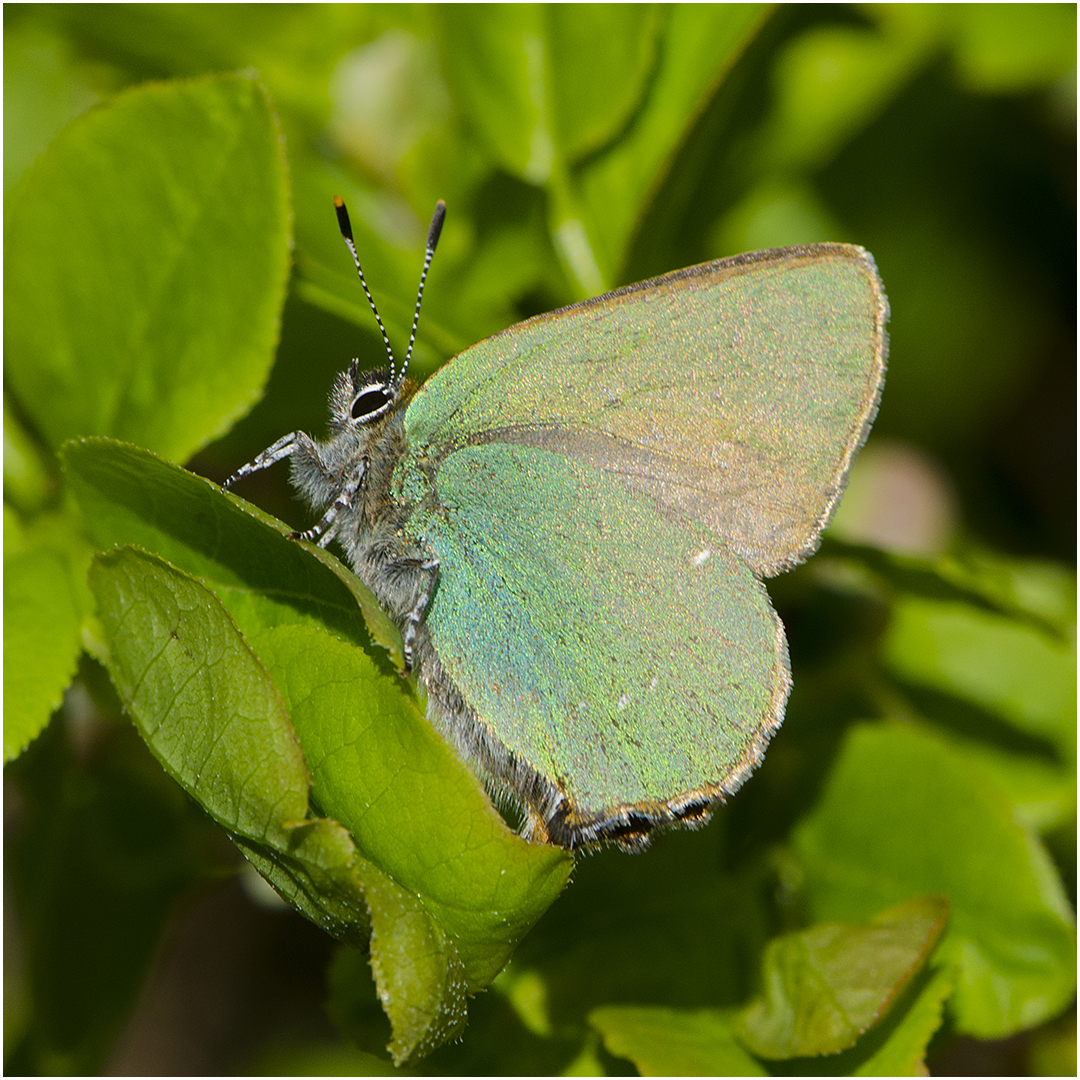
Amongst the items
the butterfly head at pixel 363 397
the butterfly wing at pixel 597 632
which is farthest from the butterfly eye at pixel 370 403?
the butterfly wing at pixel 597 632

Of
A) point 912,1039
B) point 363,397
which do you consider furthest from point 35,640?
point 912,1039

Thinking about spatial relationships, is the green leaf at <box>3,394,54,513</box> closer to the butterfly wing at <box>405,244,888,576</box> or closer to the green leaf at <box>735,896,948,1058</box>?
the butterfly wing at <box>405,244,888,576</box>

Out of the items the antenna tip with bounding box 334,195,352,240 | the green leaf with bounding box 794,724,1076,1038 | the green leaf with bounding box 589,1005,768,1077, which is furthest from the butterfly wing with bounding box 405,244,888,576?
the green leaf with bounding box 589,1005,768,1077

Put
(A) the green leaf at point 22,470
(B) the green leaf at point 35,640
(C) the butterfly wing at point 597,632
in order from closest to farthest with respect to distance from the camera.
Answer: (B) the green leaf at point 35,640
(C) the butterfly wing at point 597,632
(A) the green leaf at point 22,470

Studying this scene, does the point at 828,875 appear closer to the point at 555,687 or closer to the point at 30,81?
the point at 555,687

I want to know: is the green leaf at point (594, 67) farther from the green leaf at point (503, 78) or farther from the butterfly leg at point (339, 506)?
the butterfly leg at point (339, 506)

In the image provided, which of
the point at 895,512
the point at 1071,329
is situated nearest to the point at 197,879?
the point at 895,512

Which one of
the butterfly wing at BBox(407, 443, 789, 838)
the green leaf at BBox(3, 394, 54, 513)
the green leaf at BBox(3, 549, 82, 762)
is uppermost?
the green leaf at BBox(3, 394, 54, 513)
